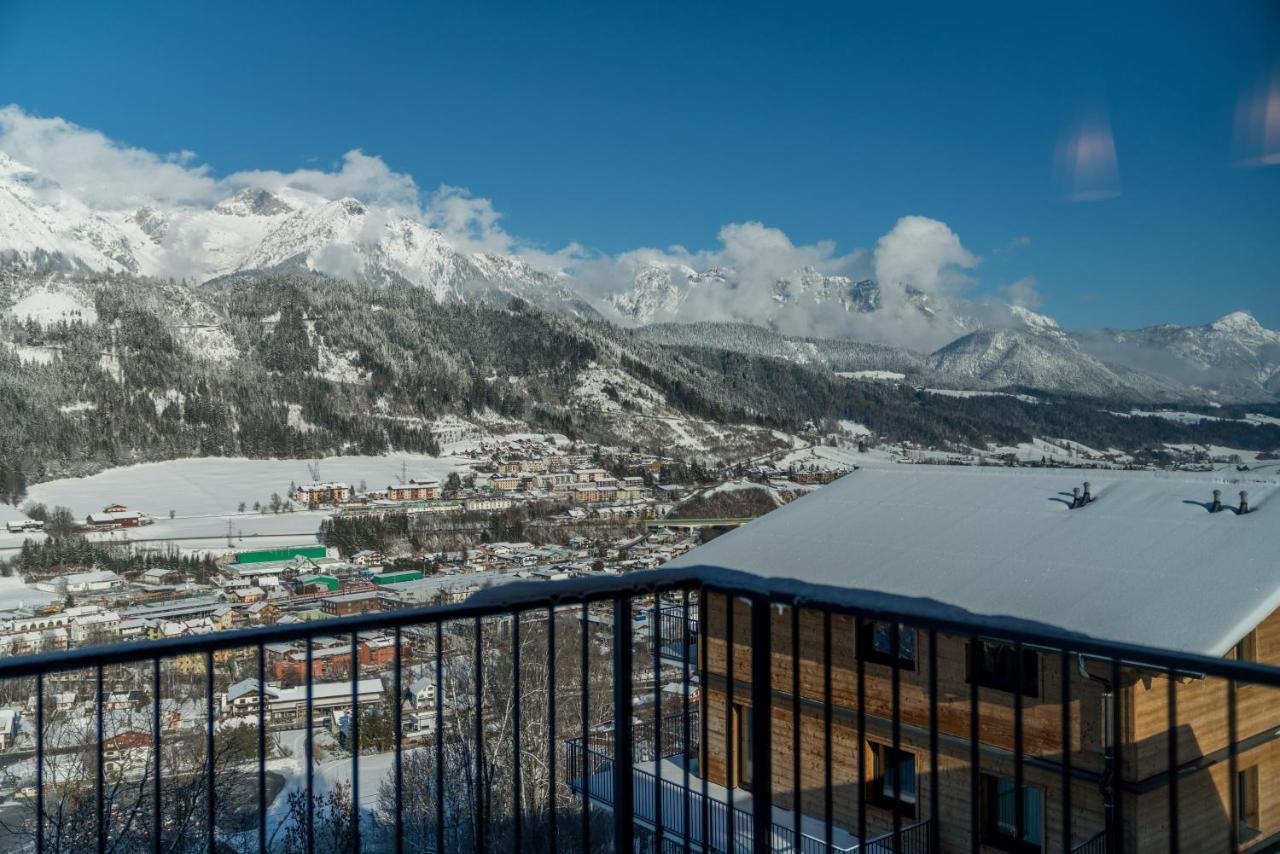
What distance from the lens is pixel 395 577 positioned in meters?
42.5

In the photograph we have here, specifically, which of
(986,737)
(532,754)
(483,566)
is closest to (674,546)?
(483,566)

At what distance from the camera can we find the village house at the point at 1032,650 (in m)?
4.76

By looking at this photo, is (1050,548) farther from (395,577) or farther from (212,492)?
(212,492)

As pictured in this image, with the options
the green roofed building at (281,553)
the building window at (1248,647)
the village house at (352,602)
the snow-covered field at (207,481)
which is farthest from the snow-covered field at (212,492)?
the building window at (1248,647)

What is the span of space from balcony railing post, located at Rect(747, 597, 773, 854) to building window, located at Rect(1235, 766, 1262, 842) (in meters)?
2.88

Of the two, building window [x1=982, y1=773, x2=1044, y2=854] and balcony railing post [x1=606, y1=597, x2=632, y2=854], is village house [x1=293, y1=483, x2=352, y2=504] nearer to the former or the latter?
building window [x1=982, y1=773, x2=1044, y2=854]

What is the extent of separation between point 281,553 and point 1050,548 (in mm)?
48608

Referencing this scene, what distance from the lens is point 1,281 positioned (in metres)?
101

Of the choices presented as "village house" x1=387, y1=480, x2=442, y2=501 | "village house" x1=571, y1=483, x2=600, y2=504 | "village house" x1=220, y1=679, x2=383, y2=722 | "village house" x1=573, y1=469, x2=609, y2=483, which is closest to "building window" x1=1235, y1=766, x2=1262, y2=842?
"village house" x1=220, y1=679, x2=383, y2=722

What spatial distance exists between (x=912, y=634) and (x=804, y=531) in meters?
4.34

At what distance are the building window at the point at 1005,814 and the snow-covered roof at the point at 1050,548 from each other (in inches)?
47.8

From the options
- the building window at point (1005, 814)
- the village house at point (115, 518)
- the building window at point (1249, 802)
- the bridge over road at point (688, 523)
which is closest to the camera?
the building window at point (1249, 802)

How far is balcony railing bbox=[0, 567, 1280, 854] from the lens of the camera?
5.92 feet

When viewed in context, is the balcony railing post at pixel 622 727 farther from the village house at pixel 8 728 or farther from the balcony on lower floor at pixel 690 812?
the village house at pixel 8 728
